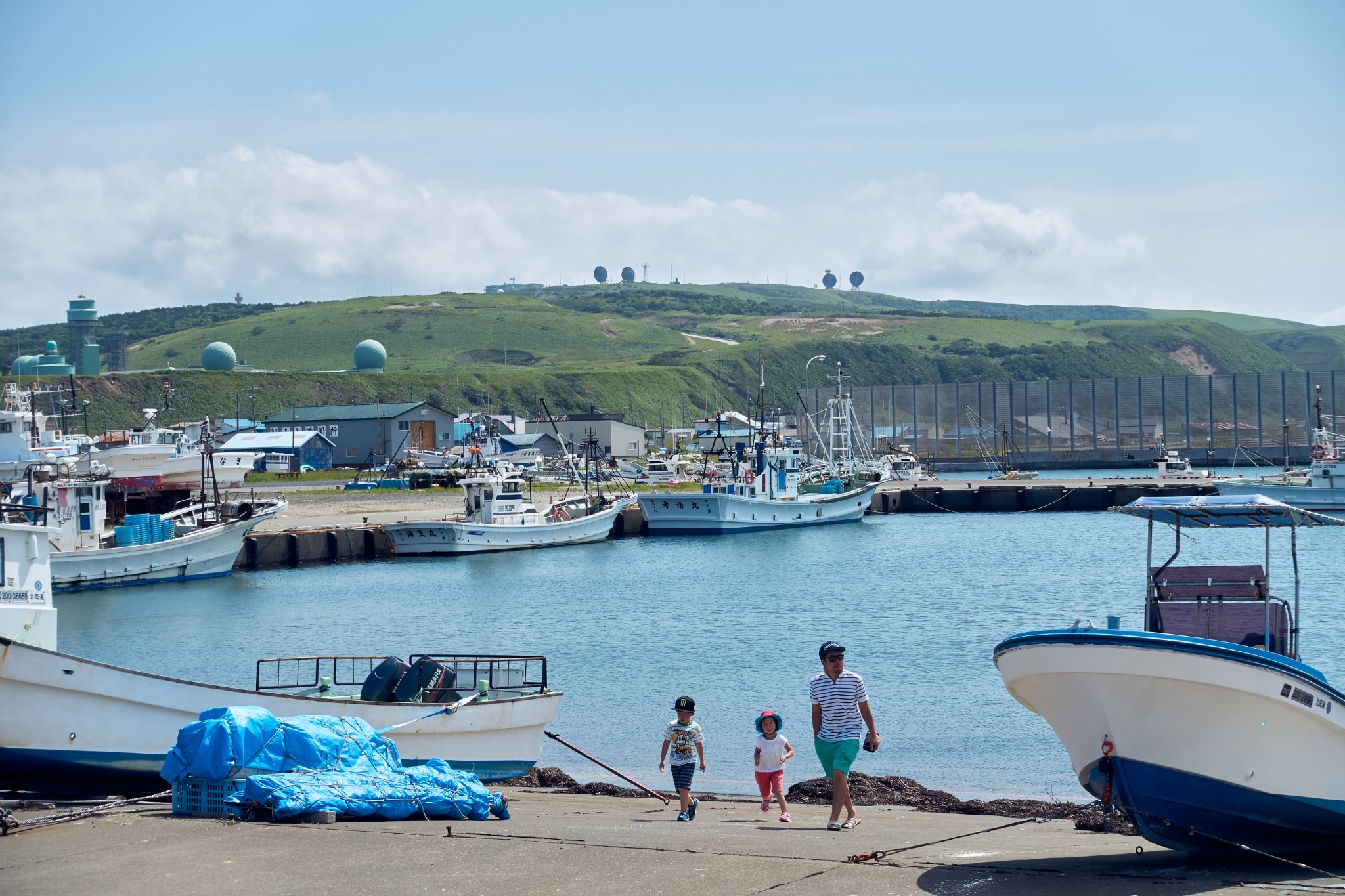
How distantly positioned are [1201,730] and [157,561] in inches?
1601

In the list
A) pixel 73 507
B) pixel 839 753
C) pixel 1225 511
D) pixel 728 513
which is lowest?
pixel 728 513

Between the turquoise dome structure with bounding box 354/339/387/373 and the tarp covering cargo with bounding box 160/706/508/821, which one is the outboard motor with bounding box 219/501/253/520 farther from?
the turquoise dome structure with bounding box 354/339/387/373

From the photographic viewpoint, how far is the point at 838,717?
1095 cm

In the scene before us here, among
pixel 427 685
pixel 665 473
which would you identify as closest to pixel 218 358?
pixel 665 473

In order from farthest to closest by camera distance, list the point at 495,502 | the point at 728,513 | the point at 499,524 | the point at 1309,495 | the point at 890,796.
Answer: the point at 728,513 → the point at 1309,495 → the point at 495,502 → the point at 499,524 → the point at 890,796

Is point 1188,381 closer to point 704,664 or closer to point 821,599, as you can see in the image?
point 821,599

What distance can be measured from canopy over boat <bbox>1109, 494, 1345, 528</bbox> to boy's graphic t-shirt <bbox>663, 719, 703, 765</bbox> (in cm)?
420

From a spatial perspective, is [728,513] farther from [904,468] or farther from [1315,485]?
[904,468]

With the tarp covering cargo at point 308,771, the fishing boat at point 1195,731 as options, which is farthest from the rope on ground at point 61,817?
the fishing boat at point 1195,731

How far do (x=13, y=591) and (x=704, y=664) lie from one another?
1384 cm

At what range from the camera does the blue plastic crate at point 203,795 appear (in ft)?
38.2

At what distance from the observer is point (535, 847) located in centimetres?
1018

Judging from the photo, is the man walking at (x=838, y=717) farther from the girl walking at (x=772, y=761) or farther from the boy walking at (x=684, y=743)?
the boy walking at (x=684, y=743)

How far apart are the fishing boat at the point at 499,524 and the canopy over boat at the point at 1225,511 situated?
1639 inches
